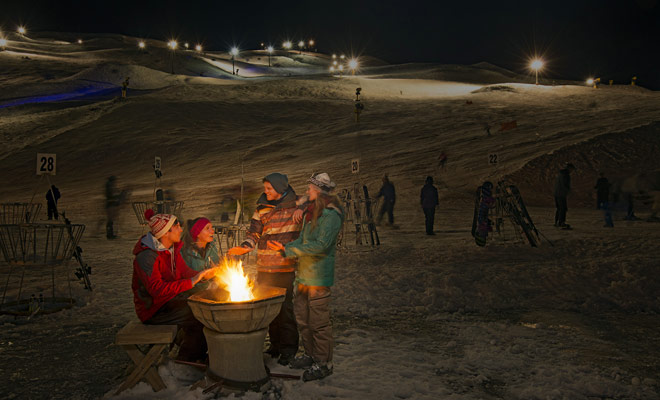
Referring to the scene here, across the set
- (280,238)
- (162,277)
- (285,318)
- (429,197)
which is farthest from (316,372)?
(429,197)

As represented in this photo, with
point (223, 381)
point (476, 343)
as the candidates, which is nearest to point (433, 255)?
point (476, 343)

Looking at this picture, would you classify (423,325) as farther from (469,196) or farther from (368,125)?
(368,125)

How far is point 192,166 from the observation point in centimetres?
2406

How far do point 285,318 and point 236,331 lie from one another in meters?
0.85

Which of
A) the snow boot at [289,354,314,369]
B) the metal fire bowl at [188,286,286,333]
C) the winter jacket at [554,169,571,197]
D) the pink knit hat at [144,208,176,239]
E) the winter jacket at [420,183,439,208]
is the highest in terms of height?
the winter jacket at [554,169,571,197]

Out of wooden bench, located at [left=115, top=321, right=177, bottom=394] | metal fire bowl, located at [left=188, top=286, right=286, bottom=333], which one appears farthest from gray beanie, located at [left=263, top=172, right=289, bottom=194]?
wooden bench, located at [left=115, top=321, right=177, bottom=394]

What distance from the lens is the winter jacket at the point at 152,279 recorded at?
383 cm

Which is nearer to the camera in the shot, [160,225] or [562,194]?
[160,225]

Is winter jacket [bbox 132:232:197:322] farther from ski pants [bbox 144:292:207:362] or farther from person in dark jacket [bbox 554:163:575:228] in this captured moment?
person in dark jacket [bbox 554:163:575:228]

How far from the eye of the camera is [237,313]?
135 inches

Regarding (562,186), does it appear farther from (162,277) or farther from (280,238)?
(162,277)

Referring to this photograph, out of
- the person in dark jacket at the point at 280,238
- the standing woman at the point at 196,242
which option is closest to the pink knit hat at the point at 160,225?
the standing woman at the point at 196,242

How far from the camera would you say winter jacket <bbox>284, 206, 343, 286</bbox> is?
155 inches

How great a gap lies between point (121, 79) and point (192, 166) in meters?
32.5
